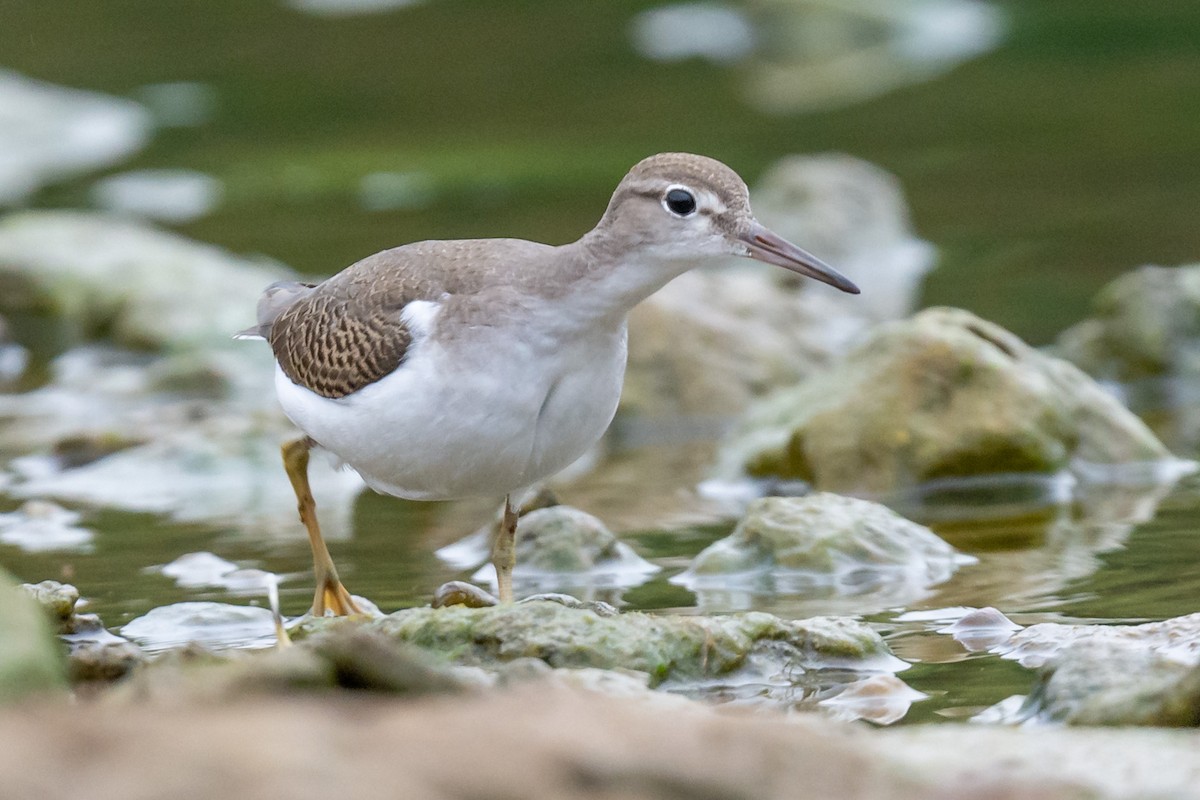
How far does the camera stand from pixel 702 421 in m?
10.9

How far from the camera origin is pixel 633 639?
17.9 ft

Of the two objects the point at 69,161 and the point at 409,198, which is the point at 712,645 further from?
the point at 69,161

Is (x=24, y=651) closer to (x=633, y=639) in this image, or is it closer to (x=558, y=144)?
(x=633, y=639)

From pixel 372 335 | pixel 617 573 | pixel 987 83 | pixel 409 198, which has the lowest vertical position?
pixel 617 573

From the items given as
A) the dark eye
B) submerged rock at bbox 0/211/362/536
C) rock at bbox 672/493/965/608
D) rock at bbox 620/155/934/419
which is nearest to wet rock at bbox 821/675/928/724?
rock at bbox 672/493/965/608

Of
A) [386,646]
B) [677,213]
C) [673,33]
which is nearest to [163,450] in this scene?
[677,213]

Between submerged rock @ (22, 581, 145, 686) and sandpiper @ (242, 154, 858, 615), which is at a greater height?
sandpiper @ (242, 154, 858, 615)

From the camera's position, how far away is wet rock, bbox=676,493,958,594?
23.8 ft

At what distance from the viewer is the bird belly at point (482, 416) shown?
611 cm

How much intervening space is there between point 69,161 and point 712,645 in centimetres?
1613

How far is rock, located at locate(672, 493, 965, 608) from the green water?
289 mm

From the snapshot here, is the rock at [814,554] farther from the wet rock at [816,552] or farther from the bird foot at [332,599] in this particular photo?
the bird foot at [332,599]

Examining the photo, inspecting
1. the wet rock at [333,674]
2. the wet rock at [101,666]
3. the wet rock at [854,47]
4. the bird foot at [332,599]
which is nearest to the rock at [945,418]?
the bird foot at [332,599]

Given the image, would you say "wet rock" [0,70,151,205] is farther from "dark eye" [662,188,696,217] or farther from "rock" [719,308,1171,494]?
"dark eye" [662,188,696,217]
